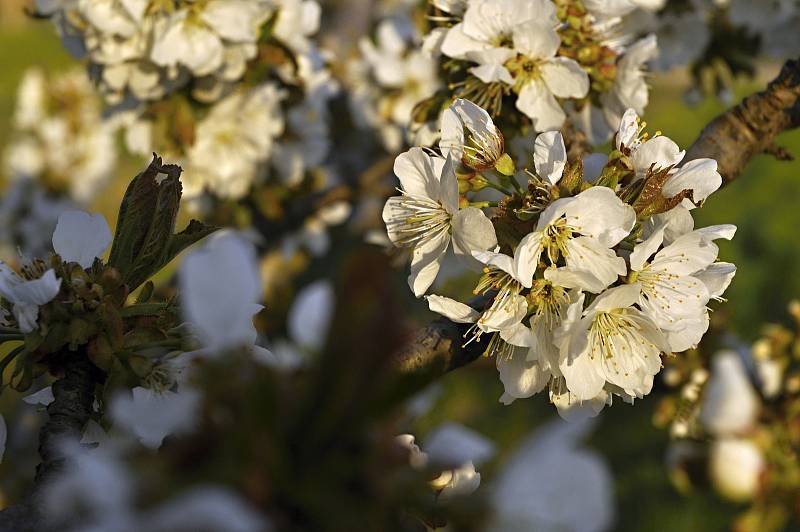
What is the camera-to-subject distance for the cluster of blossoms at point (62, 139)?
11.9ft

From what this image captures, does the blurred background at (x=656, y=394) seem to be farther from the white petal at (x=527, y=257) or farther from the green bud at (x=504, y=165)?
the white petal at (x=527, y=257)

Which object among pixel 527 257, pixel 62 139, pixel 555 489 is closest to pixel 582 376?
pixel 527 257

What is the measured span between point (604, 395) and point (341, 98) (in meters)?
2.45

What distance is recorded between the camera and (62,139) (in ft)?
12.2

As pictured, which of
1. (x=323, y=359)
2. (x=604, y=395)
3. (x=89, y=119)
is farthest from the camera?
(x=89, y=119)

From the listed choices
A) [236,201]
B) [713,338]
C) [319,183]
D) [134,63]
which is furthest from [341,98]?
[713,338]

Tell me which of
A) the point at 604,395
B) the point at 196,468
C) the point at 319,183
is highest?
the point at 196,468

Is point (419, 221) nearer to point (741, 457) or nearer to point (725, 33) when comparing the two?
point (741, 457)

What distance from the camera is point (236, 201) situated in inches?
103

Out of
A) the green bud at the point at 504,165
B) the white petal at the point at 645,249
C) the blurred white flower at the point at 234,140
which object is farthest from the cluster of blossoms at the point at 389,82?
the white petal at the point at 645,249

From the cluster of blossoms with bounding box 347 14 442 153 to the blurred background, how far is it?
2.81 ft

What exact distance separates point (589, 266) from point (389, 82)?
2.04 m

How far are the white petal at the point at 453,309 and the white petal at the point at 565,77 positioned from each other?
52 cm

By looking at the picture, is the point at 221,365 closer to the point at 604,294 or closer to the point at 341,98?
the point at 604,294
